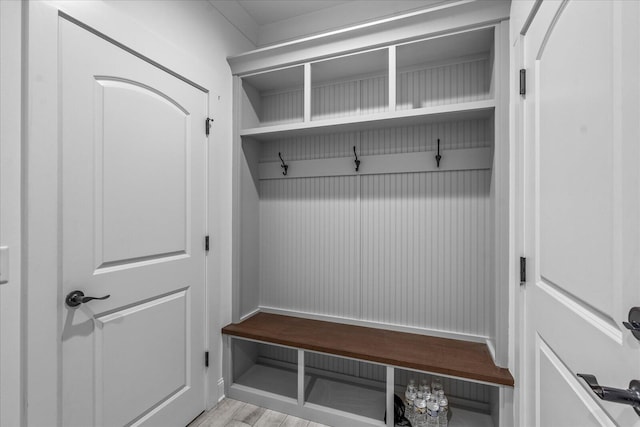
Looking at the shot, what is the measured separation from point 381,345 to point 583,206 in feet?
4.30

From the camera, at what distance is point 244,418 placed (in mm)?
1843

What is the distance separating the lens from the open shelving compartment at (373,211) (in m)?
1.81

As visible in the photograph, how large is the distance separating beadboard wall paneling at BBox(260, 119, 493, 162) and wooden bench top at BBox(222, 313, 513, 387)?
1197 mm

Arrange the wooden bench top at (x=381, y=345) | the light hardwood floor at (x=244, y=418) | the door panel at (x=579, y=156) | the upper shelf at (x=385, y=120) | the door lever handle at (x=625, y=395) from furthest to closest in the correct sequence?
the light hardwood floor at (x=244, y=418), the upper shelf at (x=385, y=120), the wooden bench top at (x=381, y=345), the door panel at (x=579, y=156), the door lever handle at (x=625, y=395)

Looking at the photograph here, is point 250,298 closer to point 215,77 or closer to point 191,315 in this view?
point 191,315

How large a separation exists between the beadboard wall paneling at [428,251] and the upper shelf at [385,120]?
1.16 feet

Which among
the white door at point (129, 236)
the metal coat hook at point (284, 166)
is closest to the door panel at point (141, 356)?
the white door at point (129, 236)

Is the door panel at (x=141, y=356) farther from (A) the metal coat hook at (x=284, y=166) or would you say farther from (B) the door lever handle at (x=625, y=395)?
(B) the door lever handle at (x=625, y=395)

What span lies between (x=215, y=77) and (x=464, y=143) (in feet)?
5.47

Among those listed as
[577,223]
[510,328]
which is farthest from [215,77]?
[510,328]

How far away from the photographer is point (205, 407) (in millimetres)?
1892

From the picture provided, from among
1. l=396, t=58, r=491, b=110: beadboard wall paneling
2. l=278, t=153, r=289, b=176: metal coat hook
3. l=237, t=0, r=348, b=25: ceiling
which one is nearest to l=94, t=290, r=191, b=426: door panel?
l=278, t=153, r=289, b=176: metal coat hook

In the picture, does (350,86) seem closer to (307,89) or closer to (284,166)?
(307,89)

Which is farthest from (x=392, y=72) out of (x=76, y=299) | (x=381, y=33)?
(x=76, y=299)
